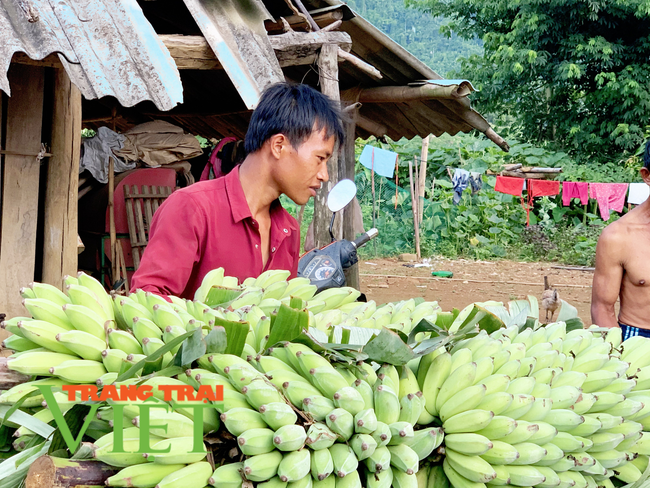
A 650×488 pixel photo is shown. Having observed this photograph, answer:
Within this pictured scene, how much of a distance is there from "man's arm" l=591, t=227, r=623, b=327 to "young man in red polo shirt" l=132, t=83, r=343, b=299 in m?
1.41

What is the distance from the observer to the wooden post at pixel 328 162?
4664mm

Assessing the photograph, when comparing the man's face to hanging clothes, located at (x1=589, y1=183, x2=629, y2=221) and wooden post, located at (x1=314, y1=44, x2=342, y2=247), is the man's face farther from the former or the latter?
hanging clothes, located at (x1=589, y1=183, x2=629, y2=221)

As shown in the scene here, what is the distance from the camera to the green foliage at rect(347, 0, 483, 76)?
4956 centimetres

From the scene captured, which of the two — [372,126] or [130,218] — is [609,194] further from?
[130,218]

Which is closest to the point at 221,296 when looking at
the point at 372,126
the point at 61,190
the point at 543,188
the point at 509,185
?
the point at 61,190

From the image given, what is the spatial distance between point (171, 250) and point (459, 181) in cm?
1343

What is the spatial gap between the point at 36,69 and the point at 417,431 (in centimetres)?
382

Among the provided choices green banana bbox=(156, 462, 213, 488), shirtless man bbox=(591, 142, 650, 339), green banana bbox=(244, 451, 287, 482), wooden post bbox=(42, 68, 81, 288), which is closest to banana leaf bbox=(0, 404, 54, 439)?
green banana bbox=(156, 462, 213, 488)

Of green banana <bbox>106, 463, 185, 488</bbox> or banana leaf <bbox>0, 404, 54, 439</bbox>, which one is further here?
banana leaf <bbox>0, 404, 54, 439</bbox>

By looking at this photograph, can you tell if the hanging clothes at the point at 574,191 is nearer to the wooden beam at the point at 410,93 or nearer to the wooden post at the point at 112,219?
the wooden beam at the point at 410,93

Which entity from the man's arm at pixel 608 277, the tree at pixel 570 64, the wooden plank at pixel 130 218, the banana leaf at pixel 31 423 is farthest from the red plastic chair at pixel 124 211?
the tree at pixel 570 64

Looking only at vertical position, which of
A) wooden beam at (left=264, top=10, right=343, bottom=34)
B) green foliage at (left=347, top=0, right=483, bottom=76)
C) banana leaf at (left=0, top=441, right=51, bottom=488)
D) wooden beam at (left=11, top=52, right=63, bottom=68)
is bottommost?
banana leaf at (left=0, top=441, right=51, bottom=488)

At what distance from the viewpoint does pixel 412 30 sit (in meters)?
54.5

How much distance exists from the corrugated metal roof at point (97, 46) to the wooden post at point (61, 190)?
2.46 feet
